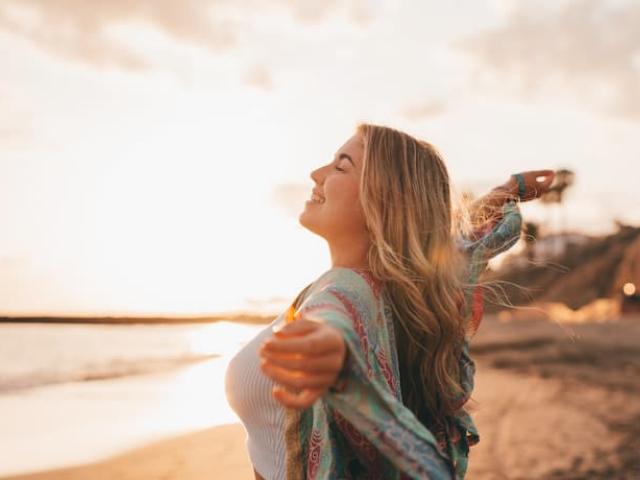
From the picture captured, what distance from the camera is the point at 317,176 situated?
228cm

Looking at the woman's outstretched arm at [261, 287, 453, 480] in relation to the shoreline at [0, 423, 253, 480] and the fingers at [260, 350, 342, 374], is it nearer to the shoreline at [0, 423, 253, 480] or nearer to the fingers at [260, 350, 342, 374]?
the fingers at [260, 350, 342, 374]

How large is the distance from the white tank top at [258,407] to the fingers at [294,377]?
75 centimetres

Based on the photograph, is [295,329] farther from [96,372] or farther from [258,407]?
[96,372]

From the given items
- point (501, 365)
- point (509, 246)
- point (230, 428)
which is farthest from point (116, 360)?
point (509, 246)

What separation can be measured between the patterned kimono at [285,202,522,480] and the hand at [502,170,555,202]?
22.8 inches

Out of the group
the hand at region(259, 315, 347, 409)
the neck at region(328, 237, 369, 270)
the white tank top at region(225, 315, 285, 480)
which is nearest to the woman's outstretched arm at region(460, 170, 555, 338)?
the neck at region(328, 237, 369, 270)

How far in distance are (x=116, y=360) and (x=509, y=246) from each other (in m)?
18.9

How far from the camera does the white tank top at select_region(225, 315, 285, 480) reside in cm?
206

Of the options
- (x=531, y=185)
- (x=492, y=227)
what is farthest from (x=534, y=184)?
(x=492, y=227)

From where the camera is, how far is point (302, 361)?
4.17ft

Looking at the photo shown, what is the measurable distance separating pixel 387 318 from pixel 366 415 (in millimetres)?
473

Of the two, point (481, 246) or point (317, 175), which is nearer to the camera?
point (317, 175)

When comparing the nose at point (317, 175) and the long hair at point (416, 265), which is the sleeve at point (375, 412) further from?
the nose at point (317, 175)

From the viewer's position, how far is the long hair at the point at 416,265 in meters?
1.99
